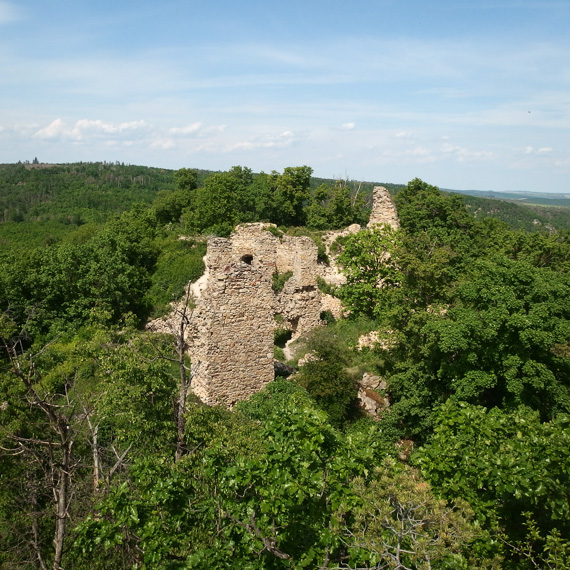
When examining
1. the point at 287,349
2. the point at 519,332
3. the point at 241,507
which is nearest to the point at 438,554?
the point at 241,507

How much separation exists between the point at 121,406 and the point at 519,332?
911 centimetres

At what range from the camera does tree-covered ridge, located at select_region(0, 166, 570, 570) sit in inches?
213

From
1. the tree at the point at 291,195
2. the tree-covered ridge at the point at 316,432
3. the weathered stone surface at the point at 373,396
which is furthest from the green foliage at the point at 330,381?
the tree at the point at 291,195

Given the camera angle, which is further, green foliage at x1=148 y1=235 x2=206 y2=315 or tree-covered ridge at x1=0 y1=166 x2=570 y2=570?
green foliage at x1=148 y1=235 x2=206 y2=315

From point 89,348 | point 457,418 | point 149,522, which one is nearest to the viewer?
point 149,522

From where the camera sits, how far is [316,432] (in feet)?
19.7

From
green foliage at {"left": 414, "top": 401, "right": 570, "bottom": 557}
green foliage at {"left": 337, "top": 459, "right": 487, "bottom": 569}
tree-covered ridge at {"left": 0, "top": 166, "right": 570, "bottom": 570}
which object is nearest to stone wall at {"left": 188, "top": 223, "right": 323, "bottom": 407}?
tree-covered ridge at {"left": 0, "top": 166, "right": 570, "bottom": 570}

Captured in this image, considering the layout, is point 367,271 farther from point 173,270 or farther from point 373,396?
point 173,270

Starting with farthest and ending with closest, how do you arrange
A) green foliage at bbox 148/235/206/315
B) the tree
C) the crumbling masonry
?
the tree < green foliage at bbox 148/235/206/315 < the crumbling masonry

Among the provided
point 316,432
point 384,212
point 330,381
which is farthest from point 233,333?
point 384,212

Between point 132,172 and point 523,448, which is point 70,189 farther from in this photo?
point 523,448

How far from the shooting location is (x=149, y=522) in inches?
210

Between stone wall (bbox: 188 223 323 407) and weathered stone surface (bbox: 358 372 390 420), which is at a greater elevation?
stone wall (bbox: 188 223 323 407)

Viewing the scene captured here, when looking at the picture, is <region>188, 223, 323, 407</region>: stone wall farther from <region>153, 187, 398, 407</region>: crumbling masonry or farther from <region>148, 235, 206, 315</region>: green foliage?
<region>148, 235, 206, 315</region>: green foliage
